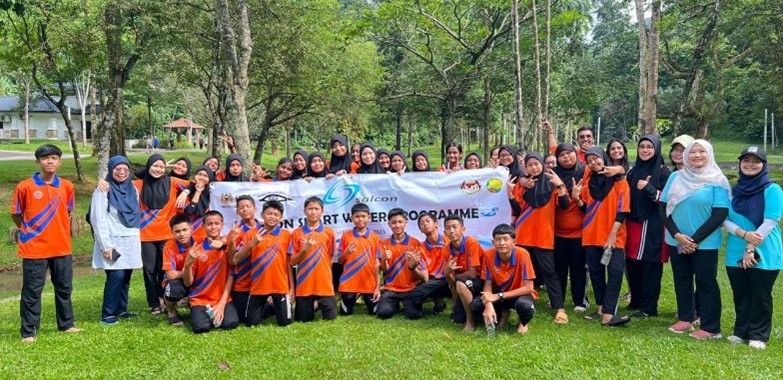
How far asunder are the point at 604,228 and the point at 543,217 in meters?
0.65

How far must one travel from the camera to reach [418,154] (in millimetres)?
7828

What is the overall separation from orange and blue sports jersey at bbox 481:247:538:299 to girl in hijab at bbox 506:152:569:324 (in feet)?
1.76

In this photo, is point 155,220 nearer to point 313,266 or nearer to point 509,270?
point 313,266

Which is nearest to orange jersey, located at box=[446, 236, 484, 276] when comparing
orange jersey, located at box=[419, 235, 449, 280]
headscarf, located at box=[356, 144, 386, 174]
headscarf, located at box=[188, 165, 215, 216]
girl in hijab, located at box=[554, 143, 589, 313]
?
orange jersey, located at box=[419, 235, 449, 280]

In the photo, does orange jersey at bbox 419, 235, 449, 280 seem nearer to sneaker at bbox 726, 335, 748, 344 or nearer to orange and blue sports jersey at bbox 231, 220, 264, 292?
orange and blue sports jersey at bbox 231, 220, 264, 292

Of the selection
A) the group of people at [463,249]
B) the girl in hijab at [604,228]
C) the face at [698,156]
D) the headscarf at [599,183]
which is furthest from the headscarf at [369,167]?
the face at [698,156]

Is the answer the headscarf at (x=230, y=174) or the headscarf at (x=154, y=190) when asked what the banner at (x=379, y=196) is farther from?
the headscarf at (x=154, y=190)

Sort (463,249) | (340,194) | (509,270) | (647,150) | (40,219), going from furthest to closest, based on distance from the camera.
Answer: (340,194)
(463,249)
(647,150)
(509,270)
(40,219)

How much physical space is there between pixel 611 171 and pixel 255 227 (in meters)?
3.94

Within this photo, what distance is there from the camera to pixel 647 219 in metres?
5.97

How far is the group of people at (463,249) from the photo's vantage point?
5.20 m

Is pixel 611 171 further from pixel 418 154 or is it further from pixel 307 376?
pixel 307 376

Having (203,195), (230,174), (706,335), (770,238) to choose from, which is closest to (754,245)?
(770,238)

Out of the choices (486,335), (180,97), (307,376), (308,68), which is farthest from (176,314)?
(180,97)
